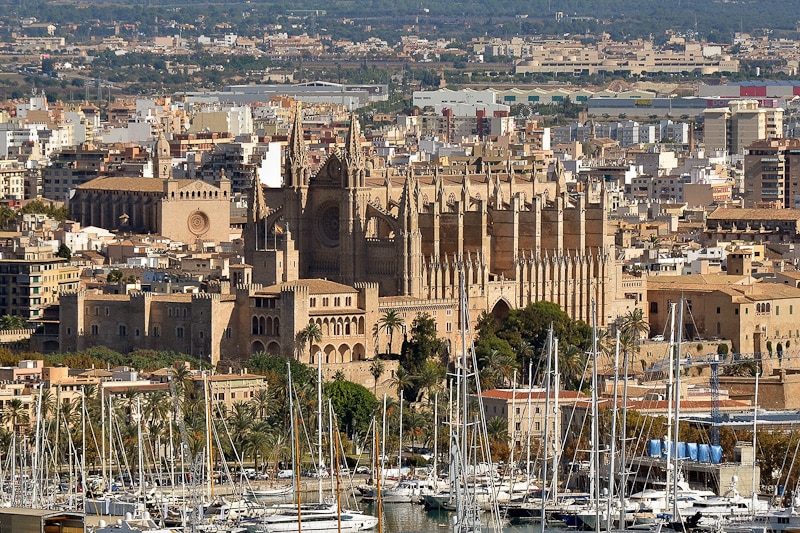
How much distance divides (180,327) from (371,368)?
6040 mm

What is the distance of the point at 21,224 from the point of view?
133m

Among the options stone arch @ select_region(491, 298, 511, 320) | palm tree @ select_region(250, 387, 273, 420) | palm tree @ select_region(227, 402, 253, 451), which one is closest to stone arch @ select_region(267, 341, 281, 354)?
palm tree @ select_region(250, 387, 273, 420)

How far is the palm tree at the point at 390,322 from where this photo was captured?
99750 millimetres

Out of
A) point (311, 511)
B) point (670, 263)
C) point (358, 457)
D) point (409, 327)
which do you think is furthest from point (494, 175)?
point (311, 511)

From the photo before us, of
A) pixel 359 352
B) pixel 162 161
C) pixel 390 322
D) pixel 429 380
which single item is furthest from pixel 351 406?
pixel 162 161

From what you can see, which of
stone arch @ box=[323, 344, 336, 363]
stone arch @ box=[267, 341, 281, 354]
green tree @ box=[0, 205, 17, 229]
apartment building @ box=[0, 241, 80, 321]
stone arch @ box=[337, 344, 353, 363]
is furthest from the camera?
Answer: green tree @ box=[0, 205, 17, 229]

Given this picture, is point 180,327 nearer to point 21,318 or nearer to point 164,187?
point 21,318

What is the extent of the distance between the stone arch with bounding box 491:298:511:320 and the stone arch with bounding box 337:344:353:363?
8.05 metres

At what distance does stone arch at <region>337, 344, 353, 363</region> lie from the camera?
9869 cm

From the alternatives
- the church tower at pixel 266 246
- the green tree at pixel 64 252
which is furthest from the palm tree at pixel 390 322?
the green tree at pixel 64 252

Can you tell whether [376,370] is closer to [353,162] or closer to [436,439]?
[353,162]

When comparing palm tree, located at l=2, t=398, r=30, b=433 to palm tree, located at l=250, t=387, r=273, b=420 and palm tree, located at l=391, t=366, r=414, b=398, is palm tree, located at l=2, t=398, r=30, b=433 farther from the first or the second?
palm tree, located at l=391, t=366, r=414, b=398

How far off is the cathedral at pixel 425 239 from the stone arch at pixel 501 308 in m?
0.07

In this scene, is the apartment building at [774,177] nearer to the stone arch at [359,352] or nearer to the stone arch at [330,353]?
the stone arch at [359,352]
